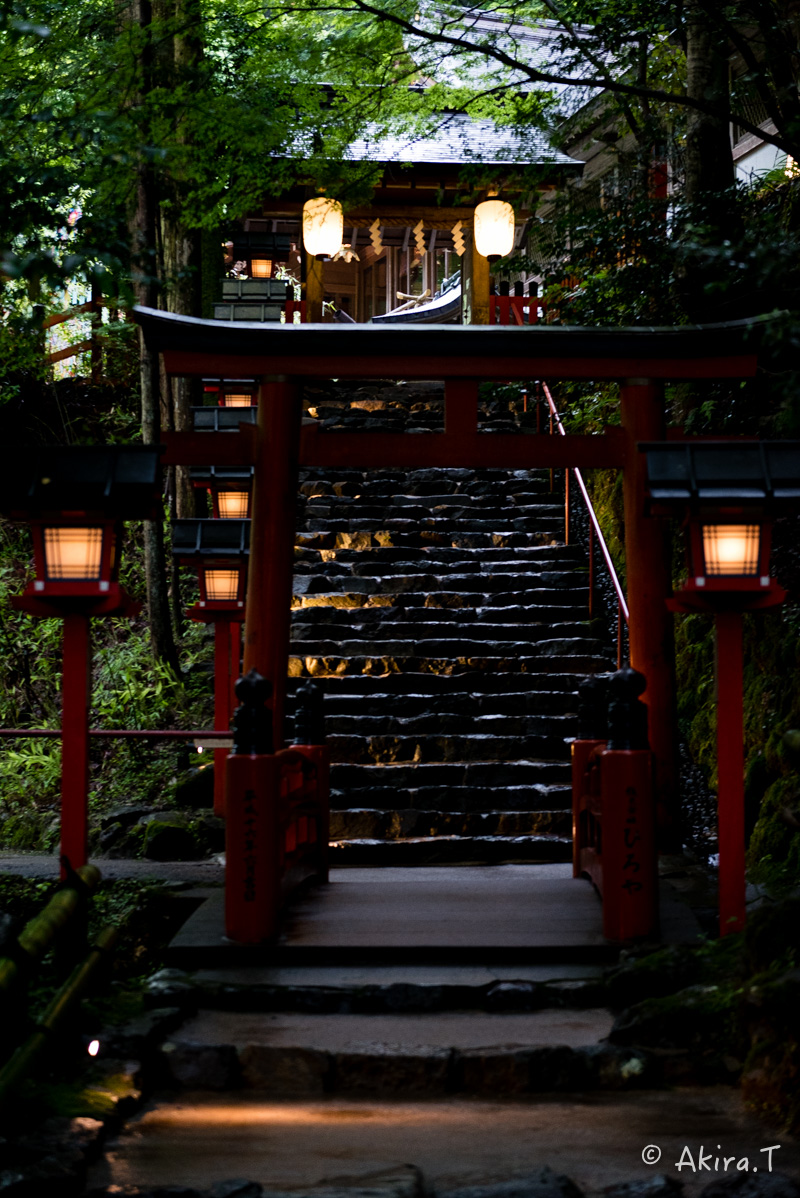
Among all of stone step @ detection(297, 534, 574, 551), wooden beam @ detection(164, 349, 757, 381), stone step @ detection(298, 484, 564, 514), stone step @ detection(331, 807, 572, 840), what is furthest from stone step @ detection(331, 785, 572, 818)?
stone step @ detection(298, 484, 564, 514)

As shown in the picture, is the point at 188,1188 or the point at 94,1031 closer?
the point at 188,1188

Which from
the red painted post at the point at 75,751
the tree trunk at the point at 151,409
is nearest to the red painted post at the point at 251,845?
the red painted post at the point at 75,751

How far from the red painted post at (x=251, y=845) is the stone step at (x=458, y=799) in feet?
11.8

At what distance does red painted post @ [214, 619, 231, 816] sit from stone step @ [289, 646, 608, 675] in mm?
1277

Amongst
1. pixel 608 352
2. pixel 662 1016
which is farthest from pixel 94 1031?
pixel 608 352

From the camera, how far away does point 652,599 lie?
28.5ft

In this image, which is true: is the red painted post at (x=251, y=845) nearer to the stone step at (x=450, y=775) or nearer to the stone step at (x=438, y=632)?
the stone step at (x=450, y=775)

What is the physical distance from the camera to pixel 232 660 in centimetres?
1079

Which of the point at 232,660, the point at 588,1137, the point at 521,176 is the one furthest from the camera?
the point at 521,176

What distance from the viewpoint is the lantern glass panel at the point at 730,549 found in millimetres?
6484

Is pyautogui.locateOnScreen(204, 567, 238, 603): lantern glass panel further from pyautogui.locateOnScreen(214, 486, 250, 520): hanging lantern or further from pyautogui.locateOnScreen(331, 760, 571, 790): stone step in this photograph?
pyautogui.locateOnScreen(331, 760, 571, 790): stone step

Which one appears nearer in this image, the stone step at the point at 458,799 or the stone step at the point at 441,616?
the stone step at the point at 458,799

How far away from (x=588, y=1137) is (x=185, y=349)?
561 centimetres

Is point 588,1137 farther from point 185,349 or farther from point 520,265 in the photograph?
point 520,265
